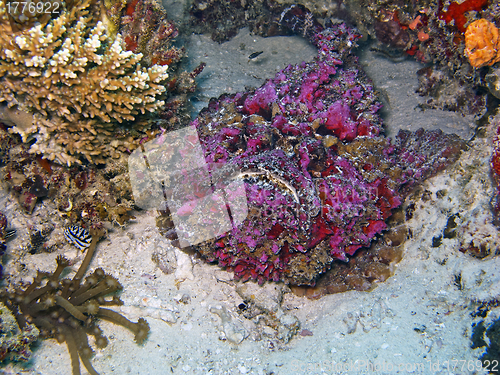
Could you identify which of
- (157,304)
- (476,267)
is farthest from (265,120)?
(476,267)

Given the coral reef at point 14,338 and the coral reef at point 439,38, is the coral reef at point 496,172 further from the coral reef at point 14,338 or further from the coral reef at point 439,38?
the coral reef at point 14,338

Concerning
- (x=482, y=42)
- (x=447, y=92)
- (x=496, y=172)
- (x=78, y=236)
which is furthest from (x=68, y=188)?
(x=447, y=92)

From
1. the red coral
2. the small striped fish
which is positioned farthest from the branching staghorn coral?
the red coral

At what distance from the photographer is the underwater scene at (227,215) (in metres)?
2.56

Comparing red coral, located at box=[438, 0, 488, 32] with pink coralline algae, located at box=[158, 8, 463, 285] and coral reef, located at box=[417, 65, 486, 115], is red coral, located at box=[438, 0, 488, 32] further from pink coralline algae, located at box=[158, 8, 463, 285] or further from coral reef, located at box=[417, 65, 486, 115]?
pink coralline algae, located at box=[158, 8, 463, 285]

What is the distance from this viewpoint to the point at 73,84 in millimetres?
2922

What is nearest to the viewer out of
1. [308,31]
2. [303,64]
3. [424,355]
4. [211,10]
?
[424,355]

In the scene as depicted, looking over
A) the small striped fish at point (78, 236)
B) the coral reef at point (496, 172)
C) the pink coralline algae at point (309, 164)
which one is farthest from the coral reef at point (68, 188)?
A: the coral reef at point (496, 172)

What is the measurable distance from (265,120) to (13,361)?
3.41 metres

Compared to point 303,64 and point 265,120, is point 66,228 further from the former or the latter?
point 303,64

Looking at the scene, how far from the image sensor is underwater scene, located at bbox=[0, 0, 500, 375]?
2.56 metres

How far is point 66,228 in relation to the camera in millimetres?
3240

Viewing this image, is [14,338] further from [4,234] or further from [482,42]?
[482,42]

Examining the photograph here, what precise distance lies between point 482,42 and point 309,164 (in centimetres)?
281
